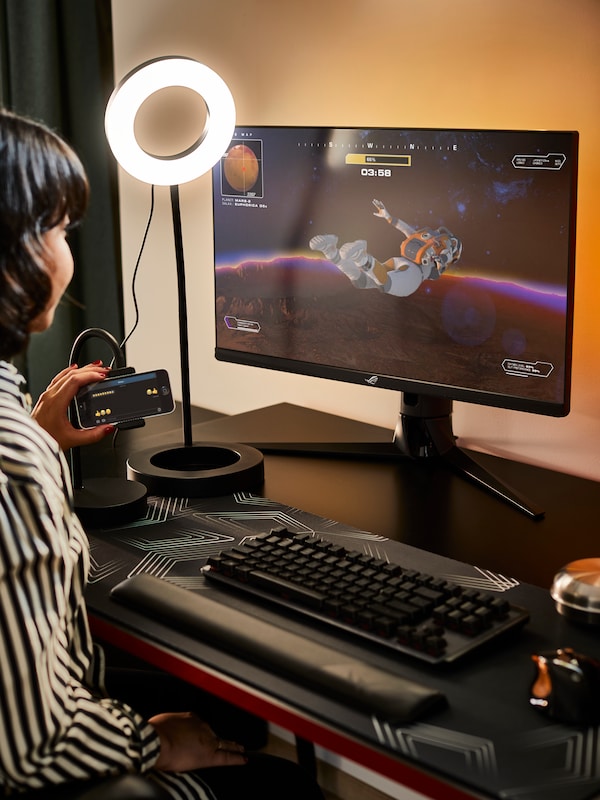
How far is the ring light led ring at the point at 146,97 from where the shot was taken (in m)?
1.40

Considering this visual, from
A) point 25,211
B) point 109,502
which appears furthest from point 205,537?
point 25,211

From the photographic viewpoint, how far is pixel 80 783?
0.88 meters

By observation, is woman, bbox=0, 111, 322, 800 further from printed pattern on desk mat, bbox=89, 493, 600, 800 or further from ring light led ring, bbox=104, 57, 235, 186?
ring light led ring, bbox=104, 57, 235, 186

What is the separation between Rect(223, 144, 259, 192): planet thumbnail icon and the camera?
62.2 inches

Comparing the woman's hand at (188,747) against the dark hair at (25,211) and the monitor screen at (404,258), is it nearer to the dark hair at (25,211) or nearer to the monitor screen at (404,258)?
the dark hair at (25,211)

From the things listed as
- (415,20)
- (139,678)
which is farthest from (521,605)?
(415,20)

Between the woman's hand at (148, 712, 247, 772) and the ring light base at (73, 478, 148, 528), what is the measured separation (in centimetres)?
32

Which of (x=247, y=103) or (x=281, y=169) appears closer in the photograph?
(x=281, y=169)

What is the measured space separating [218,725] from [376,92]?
1069mm

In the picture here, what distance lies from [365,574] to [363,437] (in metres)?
0.66

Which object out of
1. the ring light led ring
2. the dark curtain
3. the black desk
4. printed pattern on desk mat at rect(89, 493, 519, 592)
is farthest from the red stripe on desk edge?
the dark curtain

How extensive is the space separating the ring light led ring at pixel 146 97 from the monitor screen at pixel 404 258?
11 cm

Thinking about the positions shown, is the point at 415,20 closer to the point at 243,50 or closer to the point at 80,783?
the point at 243,50

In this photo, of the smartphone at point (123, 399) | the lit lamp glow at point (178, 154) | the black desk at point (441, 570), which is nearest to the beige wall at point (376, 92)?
the black desk at point (441, 570)
